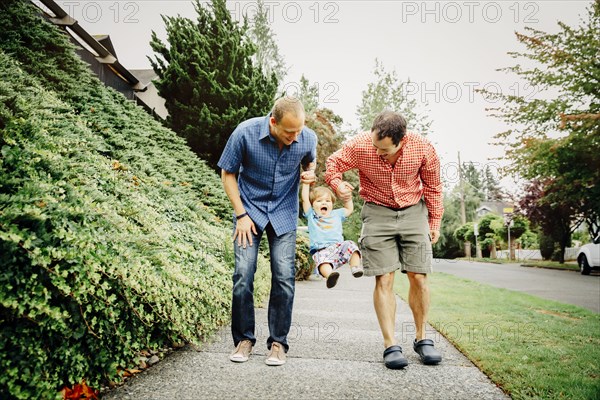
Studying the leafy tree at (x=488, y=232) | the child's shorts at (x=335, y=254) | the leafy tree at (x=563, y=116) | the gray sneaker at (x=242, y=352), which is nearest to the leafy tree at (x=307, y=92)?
the leafy tree at (x=563, y=116)

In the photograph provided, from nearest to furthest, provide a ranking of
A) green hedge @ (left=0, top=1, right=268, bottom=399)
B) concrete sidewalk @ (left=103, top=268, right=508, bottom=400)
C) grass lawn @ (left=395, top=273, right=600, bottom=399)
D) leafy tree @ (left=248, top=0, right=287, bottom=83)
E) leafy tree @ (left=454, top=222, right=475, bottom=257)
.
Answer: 1. green hedge @ (left=0, top=1, right=268, bottom=399)
2. concrete sidewalk @ (left=103, top=268, right=508, bottom=400)
3. grass lawn @ (left=395, top=273, right=600, bottom=399)
4. leafy tree @ (left=248, top=0, right=287, bottom=83)
5. leafy tree @ (left=454, top=222, right=475, bottom=257)

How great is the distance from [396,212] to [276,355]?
1.31 m

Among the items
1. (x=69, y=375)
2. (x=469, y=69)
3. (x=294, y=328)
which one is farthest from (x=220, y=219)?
(x=469, y=69)

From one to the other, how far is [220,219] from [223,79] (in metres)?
4.76

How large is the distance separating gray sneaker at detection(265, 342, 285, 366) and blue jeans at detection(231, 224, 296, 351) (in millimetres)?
34

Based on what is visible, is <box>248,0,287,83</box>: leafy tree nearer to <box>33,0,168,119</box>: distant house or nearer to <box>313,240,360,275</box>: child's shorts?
<box>33,0,168,119</box>: distant house

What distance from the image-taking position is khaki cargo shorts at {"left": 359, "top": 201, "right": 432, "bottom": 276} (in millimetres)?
2951

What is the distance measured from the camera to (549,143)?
457 inches

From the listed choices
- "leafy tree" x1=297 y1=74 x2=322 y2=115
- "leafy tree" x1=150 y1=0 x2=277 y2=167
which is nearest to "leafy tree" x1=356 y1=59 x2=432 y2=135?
"leafy tree" x1=297 y1=74 x2=322 y2=115

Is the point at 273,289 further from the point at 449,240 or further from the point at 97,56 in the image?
the point at 449,240

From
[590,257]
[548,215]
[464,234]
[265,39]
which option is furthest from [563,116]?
[464,234]

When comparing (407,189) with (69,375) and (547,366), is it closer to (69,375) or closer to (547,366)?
(547,366)

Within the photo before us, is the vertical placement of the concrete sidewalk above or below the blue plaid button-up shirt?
below

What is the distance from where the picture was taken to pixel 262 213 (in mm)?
2805
